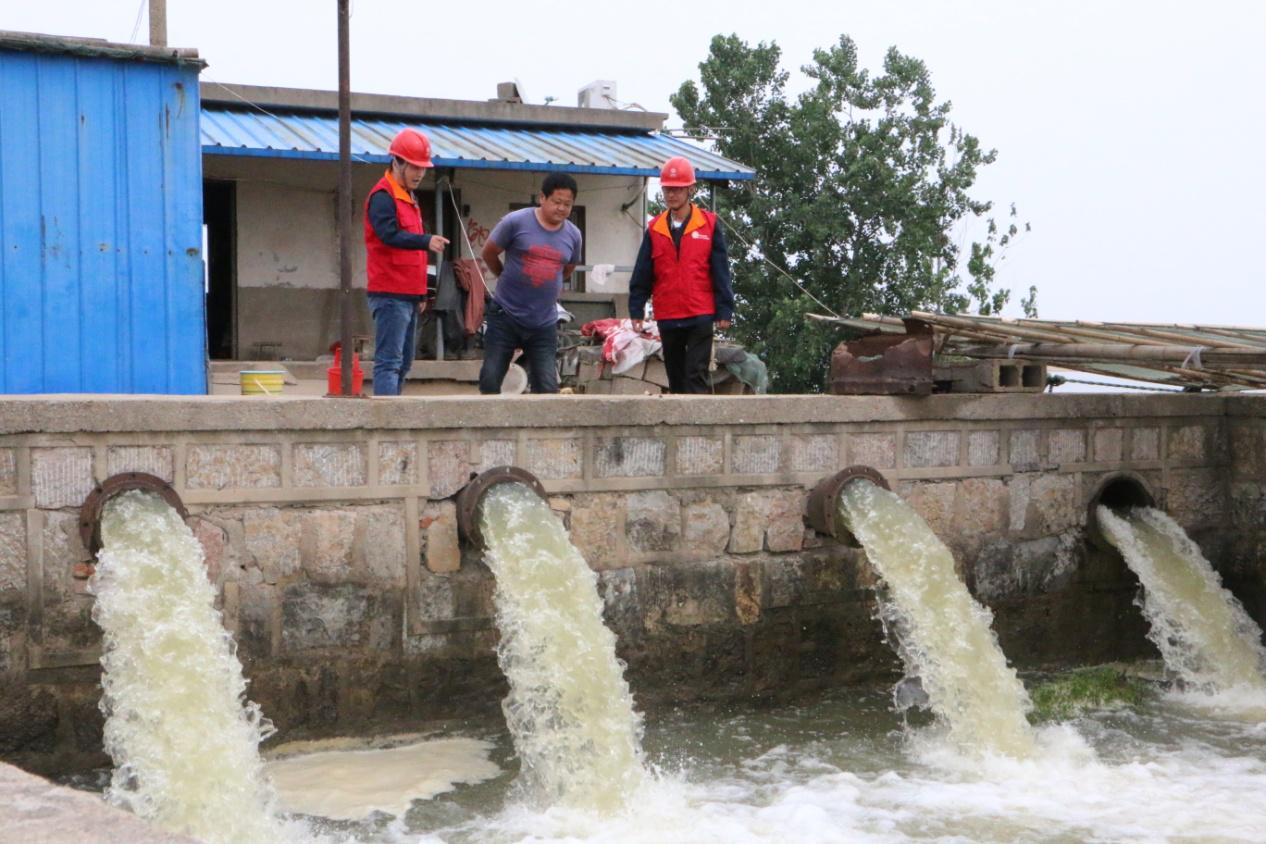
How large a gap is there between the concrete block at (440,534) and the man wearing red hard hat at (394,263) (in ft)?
2.93

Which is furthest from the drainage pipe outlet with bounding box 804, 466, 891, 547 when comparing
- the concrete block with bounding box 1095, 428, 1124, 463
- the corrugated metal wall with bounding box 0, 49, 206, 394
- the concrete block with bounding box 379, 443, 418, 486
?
the corrugated metal wall with bounding box 0, 49, 206, 394

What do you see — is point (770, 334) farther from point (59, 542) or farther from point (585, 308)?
point (59, 542)

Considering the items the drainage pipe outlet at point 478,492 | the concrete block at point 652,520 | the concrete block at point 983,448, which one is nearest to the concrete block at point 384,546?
the drainage pipe outlet at point 478,492

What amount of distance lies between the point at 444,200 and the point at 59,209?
497 cm

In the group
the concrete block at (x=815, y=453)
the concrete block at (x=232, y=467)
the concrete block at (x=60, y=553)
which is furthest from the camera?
the concrete block at (x=815, y=453)

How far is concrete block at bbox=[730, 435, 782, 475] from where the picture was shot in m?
7.07

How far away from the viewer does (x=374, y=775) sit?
5973 mm

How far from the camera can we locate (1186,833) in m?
5.47

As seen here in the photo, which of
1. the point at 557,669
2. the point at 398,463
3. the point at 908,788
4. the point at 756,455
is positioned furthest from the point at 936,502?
the point at 398,463

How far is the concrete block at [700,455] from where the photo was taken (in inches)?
273

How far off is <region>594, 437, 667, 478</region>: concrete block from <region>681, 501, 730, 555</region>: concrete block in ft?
0.93

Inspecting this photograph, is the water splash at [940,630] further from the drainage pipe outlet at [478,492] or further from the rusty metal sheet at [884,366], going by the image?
the drainage pipe outlet at [478,492]

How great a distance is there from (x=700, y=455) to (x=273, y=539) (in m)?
2.10

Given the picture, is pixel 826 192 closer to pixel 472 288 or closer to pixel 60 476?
pixel 472 288
